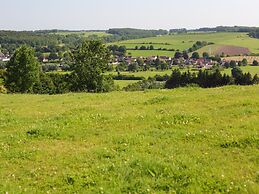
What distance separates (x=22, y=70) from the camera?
60156mm

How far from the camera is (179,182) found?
34.1 feet

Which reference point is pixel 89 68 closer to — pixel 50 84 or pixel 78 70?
pixel 78 70

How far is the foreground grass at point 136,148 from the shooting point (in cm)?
1049

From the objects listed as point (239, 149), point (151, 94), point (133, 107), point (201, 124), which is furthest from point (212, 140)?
point (151, 94)

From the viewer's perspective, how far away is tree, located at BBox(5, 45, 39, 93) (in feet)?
197

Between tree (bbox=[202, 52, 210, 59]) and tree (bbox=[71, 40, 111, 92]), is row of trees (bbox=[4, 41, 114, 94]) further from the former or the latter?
tree (bbox=[202, 52, 210, 59])

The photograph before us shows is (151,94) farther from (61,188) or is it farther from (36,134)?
(61,188)

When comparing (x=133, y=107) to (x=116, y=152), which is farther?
(x=133, y=107)

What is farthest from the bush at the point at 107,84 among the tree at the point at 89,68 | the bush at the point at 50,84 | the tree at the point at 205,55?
→ the tree at the point at 205,55

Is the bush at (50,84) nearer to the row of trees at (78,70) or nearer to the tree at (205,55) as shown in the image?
the row of trees at (78,70)

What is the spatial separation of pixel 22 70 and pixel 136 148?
4974 cm

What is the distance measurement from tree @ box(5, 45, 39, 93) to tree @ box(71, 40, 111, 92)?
630 centimetres

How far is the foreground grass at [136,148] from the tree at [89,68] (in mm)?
37743

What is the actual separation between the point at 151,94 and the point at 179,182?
55.3 ft
